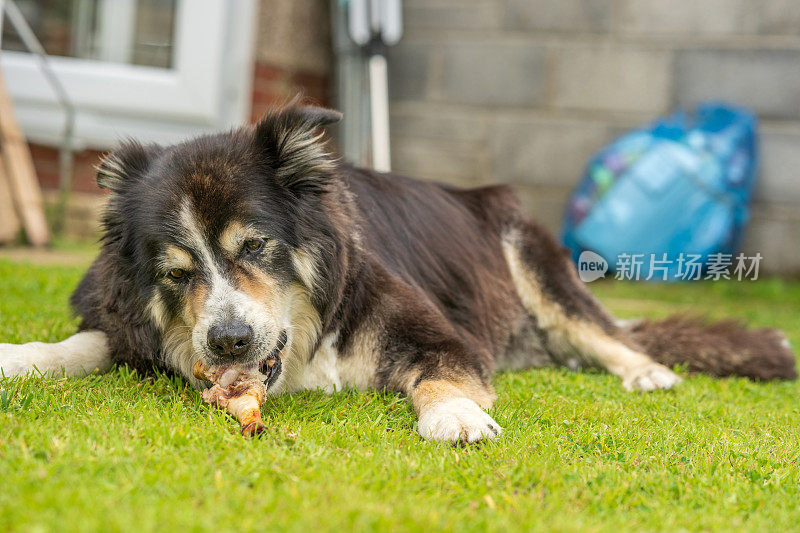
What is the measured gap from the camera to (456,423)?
299 cm

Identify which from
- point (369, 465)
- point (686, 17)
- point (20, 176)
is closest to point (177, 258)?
point (369, 465)

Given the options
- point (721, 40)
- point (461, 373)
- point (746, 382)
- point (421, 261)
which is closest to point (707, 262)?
point (721, 40)

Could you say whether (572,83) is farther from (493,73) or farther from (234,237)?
(234,237)

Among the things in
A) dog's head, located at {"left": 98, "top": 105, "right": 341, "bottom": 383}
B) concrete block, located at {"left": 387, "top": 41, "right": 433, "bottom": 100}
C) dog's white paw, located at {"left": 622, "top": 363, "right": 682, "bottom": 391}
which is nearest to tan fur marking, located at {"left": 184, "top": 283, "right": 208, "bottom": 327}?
dog's head, located at {"left": 98, "top": 105, "right": 341, "bottom": 383}

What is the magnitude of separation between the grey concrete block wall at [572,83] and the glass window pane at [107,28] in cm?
256

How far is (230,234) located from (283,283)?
327 millimetres

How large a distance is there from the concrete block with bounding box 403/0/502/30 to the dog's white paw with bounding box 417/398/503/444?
662 cm

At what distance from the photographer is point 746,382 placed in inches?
184

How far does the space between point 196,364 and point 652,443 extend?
6.21ft

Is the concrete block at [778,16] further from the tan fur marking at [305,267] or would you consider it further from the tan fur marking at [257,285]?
the tan fur marking at [257,285]

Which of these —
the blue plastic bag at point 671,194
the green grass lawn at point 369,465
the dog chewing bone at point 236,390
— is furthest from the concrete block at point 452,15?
the dog chewing bone at point 236,390

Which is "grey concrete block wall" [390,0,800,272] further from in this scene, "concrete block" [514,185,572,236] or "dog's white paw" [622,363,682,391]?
"dog's white paw" [622,363,682,391]

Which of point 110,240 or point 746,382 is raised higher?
point 110,240

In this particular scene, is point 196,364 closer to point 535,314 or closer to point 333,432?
point 333,432
